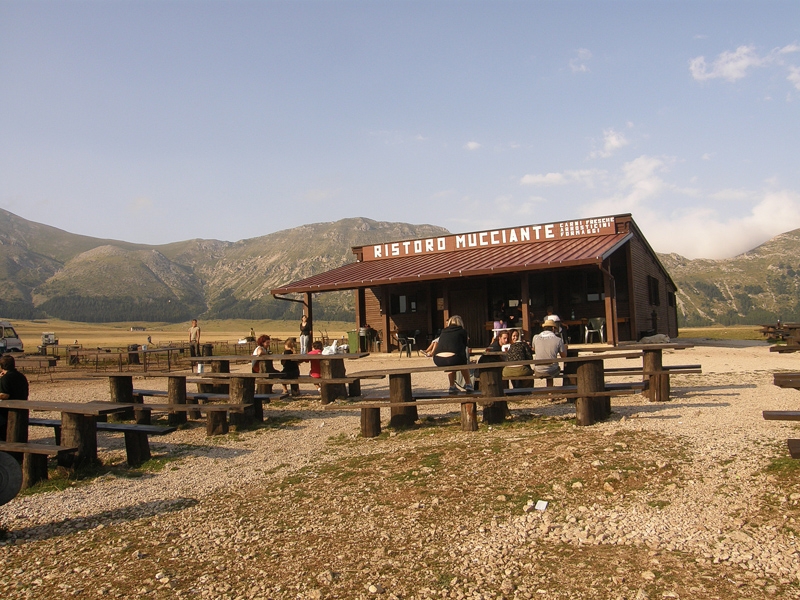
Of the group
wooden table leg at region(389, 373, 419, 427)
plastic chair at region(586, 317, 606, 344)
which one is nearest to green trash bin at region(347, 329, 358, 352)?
plastic chair at region(586, 317, 606, 344)

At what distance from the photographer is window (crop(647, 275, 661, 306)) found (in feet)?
88.2

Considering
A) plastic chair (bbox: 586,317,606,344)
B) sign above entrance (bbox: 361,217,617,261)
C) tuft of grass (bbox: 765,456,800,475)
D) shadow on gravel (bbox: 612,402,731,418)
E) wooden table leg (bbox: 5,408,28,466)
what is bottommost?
tuft of grass (bbox: 765,456,800,475)

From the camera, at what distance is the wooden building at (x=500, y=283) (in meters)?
22.2

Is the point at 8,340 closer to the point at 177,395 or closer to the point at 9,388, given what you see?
the point at 177,395

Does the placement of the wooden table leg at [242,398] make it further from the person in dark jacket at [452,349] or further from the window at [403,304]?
the window at [403,304]

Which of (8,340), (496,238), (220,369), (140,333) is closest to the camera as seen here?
(220,369)

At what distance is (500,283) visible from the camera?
965 inches

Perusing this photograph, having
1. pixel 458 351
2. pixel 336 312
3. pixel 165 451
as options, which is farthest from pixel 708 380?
pixel 336 312

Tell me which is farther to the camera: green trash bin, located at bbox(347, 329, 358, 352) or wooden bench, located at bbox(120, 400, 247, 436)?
green trash bin, located at bbox(347, 329, 358, 352)

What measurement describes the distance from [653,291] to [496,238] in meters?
7.83

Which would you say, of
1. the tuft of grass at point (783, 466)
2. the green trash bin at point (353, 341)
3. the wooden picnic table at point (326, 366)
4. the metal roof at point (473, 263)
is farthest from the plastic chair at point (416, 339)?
the tuft of grass at point (783, 466)

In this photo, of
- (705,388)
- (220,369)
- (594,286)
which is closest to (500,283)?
(594,286)

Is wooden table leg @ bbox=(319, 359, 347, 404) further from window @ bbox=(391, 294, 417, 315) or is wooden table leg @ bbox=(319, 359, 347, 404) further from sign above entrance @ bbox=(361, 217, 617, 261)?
sign above entrance @ bbox=(361, 217, 617, 261)

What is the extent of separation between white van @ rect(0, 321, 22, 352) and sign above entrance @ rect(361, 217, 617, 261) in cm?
2528
